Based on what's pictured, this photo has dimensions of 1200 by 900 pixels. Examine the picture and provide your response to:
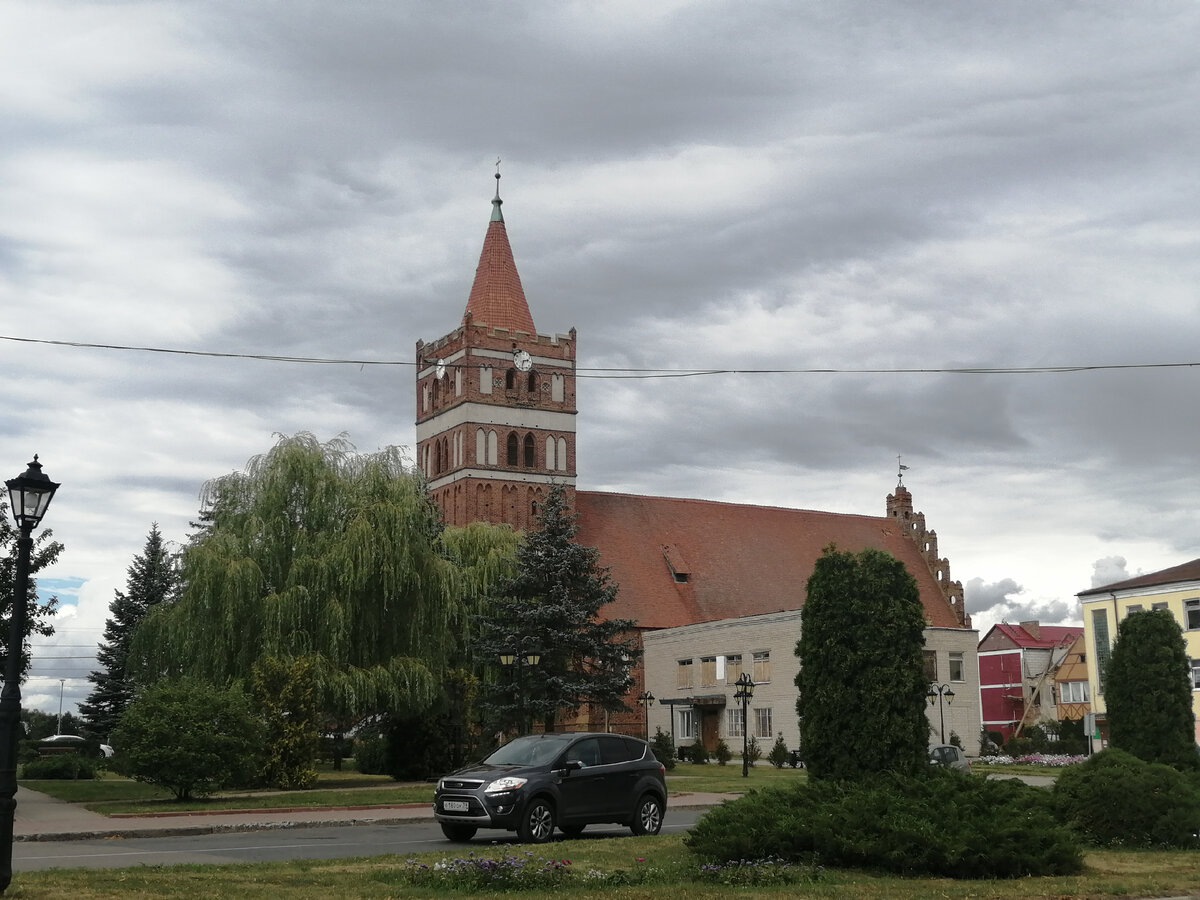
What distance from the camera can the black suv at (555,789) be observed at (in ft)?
59.5

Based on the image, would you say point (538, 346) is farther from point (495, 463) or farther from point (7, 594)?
point (7, 594)

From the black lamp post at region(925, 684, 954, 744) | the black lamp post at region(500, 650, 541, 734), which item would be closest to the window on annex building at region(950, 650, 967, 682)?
the black lamp post at region(925, 684, 954, 744)

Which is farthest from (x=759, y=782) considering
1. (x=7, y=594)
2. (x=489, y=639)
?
(x=7, y=594)

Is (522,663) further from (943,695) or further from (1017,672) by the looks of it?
(1017,672)

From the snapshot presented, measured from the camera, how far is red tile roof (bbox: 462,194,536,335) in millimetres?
67750

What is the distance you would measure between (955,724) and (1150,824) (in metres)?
41.0

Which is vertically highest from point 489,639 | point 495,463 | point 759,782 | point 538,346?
point 538,346

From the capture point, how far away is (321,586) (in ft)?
112

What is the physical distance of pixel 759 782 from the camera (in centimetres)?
3434

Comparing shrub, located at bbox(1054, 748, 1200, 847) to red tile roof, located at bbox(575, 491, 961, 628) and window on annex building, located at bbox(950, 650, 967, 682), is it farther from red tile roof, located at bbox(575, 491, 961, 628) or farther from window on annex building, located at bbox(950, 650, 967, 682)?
red tile roof, located at bbox(575, 491, 961, 628)

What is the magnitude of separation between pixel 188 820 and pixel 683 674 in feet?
129

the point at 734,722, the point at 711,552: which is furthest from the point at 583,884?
the point at 711,552

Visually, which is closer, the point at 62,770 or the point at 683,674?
the point at 62,770

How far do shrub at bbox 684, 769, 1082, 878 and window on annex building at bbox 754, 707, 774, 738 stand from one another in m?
40.7
